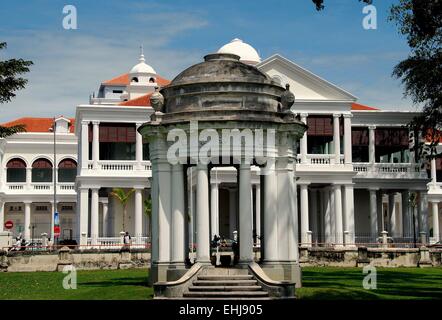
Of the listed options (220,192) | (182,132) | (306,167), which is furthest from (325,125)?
(182,132)

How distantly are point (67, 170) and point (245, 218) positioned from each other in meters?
55.9

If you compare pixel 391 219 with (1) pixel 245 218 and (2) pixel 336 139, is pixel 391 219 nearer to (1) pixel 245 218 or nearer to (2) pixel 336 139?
(2) pixel 336 139

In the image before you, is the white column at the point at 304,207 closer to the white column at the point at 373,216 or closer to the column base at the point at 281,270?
the white column at the point at 373,216

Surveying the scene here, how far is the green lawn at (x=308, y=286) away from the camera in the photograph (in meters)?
22.5

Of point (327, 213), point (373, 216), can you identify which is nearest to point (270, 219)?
point (327, 213)

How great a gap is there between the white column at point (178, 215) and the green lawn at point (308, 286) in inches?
53.4

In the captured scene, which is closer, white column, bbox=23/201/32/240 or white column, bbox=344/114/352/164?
white column, bbox=344/114/352/164

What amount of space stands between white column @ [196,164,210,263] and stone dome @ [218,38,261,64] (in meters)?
44.7

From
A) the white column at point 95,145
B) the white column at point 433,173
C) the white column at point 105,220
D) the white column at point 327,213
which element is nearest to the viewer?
the white column at point 95,145

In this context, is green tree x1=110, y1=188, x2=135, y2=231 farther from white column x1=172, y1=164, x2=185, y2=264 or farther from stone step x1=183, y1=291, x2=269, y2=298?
stone step x1=183, y1=291, x2=269, y2=298

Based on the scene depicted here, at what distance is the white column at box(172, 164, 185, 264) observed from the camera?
22.8m

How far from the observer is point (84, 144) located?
190 ft

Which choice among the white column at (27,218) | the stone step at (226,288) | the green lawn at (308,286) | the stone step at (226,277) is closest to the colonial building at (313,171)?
the white column at (27,218)

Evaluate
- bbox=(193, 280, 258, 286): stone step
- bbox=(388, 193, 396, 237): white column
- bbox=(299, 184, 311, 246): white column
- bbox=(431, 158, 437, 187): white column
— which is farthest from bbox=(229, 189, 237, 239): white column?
bbox=(193, 280, 258, 286): stone step
